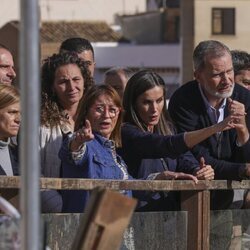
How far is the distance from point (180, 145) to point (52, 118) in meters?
0.90

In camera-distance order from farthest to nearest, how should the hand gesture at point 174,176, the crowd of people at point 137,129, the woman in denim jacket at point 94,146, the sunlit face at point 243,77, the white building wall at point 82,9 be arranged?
1. the white building wall at point 82,9
2. the sunlit face at point 243,77
3. the hand gesture at point 174,176
4. the crowd of people at point 137,129
5. the woman in denim jacket at point 94,146

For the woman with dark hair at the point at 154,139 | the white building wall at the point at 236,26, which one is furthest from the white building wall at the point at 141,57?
the woman with dark hair at the point at 154,139

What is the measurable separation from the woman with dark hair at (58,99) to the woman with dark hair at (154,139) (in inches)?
15.3

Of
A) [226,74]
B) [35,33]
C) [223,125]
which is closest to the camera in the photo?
[35,33]

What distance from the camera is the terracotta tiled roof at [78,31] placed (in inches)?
2195

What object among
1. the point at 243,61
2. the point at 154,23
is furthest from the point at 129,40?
the point at 243,61

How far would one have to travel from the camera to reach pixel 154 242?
7.16m

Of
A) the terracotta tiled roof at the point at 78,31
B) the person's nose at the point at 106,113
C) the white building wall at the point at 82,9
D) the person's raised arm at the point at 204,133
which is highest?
the person's nose at the point at 106,113

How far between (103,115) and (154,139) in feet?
1.23

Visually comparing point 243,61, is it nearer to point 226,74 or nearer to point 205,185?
point 226,74

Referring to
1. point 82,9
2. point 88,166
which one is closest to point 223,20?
point 82,9

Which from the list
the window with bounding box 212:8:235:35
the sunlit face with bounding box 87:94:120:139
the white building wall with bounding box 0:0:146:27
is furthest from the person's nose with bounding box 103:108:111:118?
the white building wall with bounding box 0:0:146:27

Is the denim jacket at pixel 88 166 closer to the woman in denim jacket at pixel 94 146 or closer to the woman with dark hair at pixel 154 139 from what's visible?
the woman in denim jacket at pixel 94 146

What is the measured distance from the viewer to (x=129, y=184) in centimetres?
692
